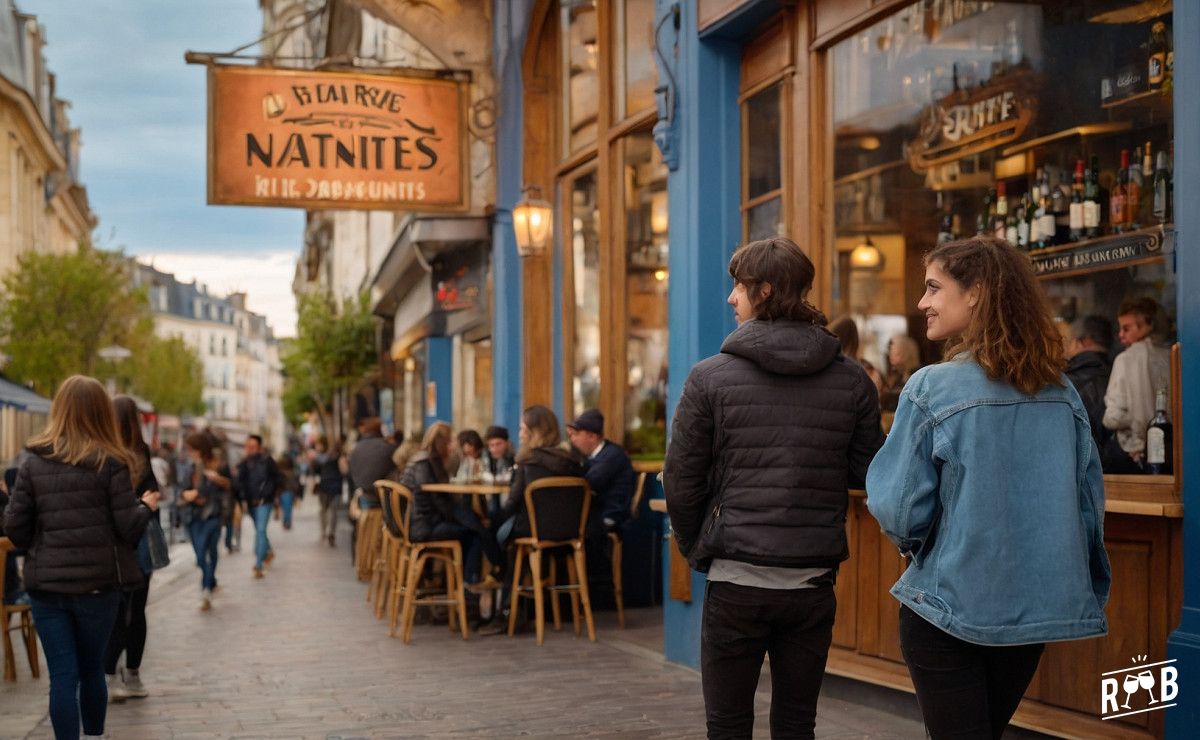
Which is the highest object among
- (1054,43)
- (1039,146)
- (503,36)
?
(503,36)

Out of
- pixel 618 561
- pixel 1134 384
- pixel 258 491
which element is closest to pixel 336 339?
pixel 258 491

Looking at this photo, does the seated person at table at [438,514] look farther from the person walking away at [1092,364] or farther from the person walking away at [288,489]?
the person walking away at [288,489]

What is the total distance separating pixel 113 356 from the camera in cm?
3191

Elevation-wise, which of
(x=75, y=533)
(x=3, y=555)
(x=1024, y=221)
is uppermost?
(x=1024, y=221)

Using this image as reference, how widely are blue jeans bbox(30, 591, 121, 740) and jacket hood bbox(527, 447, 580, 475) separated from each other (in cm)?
402

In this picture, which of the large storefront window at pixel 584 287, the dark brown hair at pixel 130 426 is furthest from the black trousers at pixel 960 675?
the large storefront window at pixel 584 287

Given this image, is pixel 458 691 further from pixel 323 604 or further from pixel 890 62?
pixel 323 604

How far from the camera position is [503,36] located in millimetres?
13211

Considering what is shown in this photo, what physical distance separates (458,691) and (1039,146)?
430 cm

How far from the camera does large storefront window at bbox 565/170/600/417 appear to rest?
38.4 feet

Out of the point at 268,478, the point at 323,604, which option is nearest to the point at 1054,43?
the point at 323,604

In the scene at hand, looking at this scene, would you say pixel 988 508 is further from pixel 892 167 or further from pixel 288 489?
pixel 288 489

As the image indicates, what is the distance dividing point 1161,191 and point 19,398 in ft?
53.2

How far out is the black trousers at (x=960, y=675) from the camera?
314 cm
